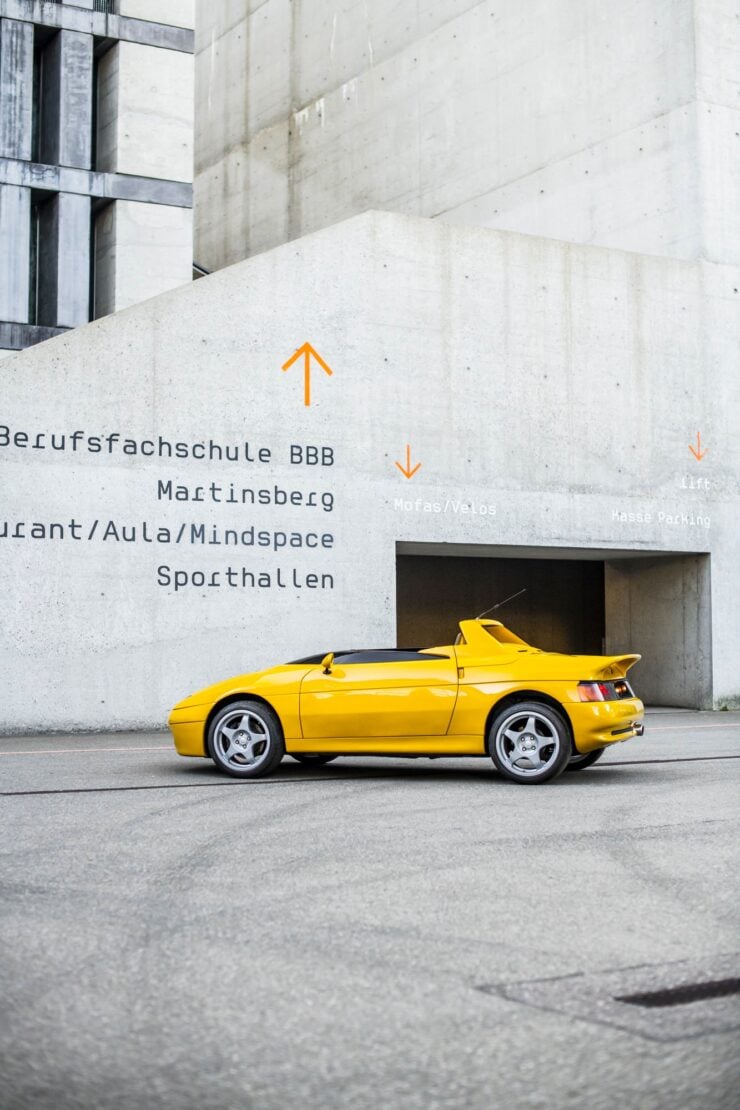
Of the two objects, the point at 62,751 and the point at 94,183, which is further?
the point at 94,183

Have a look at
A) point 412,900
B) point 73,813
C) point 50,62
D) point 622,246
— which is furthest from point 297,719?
point 50,62

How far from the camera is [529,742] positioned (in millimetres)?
10781

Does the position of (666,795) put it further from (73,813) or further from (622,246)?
(622,246)

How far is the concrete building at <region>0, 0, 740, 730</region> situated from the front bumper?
5.61 metres

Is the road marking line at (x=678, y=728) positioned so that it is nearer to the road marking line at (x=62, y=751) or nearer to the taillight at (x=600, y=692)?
the taillight at (x=600, y=692)

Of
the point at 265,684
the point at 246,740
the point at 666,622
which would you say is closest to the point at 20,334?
the point at 666,622

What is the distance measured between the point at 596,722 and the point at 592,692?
0.25 metres

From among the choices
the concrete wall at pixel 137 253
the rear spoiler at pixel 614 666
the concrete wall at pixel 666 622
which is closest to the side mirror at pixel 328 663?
the rear spoiler at pixel 614 666

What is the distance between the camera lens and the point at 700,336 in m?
22.0

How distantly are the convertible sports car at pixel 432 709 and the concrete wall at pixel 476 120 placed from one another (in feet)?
43.7

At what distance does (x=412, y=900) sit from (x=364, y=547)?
13030mm

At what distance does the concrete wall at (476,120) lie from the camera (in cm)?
2277

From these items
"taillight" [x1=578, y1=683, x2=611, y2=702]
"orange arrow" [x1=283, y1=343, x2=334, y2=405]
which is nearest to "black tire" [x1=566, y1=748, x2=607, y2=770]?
"taillight" [x1=578, y1=683, x2=611, y2=702]

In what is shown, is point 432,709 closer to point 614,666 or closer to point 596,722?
point 596,722
